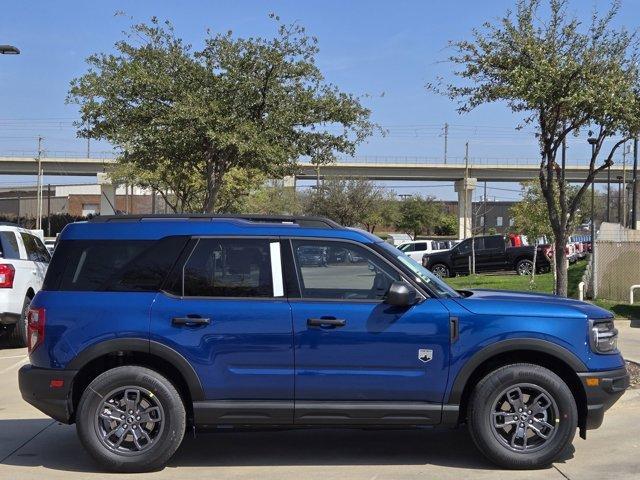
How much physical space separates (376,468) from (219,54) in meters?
10.2

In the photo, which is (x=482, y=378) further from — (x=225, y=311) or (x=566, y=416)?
(x=225, y=311)

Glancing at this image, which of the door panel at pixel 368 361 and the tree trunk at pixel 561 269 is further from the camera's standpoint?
the tree trunk at pixel 561 269

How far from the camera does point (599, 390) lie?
5441 millimetres

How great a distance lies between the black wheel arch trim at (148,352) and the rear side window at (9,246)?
6.82m

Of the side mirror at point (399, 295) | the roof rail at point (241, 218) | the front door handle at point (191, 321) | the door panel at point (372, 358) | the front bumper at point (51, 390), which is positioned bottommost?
the front bumper at point (51, 390)

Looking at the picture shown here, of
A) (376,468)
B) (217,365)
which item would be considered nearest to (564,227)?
(376,468)

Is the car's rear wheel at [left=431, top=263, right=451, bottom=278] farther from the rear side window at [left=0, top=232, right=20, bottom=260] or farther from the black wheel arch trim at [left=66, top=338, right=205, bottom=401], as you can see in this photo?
the black wheel arch trim at [left=66, top=338, right=205, bottom=401]

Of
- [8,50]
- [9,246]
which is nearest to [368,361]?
[9,246]

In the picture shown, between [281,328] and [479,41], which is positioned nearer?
[281,328]

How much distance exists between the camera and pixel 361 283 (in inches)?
220

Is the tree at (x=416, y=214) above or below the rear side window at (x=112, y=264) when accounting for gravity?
above

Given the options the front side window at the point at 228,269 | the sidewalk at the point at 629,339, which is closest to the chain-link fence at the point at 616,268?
the sidewalk at the point at 629,339

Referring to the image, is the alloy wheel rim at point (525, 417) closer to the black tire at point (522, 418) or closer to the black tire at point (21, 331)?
the black tire at point (522, 418)

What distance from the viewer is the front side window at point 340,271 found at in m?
5.52
